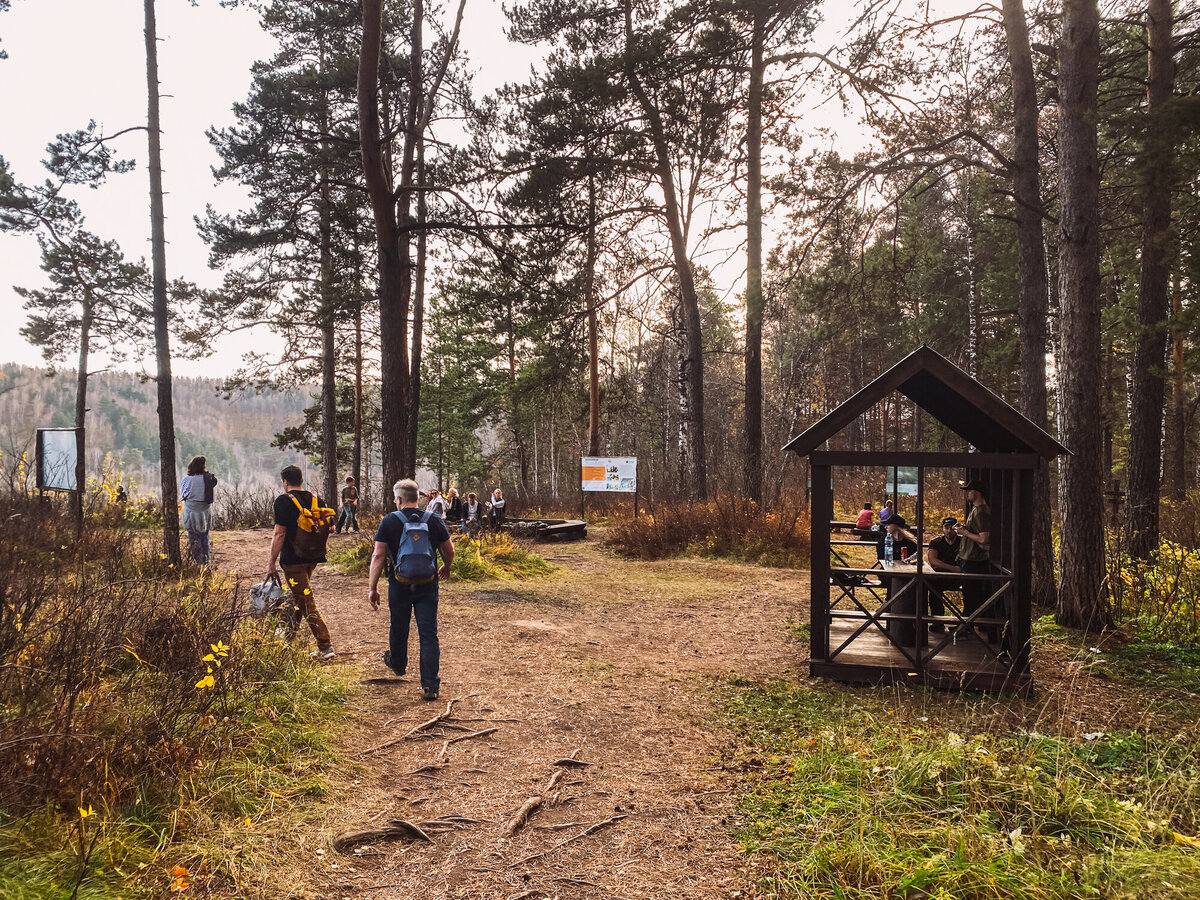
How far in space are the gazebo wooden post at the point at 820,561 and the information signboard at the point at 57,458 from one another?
11342 millimetres

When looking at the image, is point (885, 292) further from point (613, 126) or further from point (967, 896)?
point (967, 896)

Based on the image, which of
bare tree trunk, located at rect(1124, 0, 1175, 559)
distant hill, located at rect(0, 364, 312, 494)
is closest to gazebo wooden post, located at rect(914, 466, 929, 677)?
bare tree trunk, located at rect(1124, 0, 1175, 559)

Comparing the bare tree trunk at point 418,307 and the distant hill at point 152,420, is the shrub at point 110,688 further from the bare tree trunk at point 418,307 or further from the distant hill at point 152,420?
the distant hill at point 152,420

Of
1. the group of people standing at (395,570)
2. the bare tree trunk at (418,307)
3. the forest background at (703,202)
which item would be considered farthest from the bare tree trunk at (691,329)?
the group of people standing at (395,570)

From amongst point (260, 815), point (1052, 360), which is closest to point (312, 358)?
point (260, 815)

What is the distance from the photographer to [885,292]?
10.9m

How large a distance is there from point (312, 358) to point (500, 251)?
49.7ft

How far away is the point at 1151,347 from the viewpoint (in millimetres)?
11078

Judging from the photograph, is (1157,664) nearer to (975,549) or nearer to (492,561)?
(975,549)

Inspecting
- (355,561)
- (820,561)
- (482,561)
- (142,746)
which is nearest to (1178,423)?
(820,561)

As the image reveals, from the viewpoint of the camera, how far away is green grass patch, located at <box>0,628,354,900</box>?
2.95m

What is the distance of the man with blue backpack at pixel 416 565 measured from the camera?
6066 millimetres

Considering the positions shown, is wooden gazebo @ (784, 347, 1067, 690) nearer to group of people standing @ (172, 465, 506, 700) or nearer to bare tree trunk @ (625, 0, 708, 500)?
group of people standing @ (172, 465, 506, 700)

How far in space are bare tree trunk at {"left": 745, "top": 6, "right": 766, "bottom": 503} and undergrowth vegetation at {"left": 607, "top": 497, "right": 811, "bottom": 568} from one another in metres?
0.89
